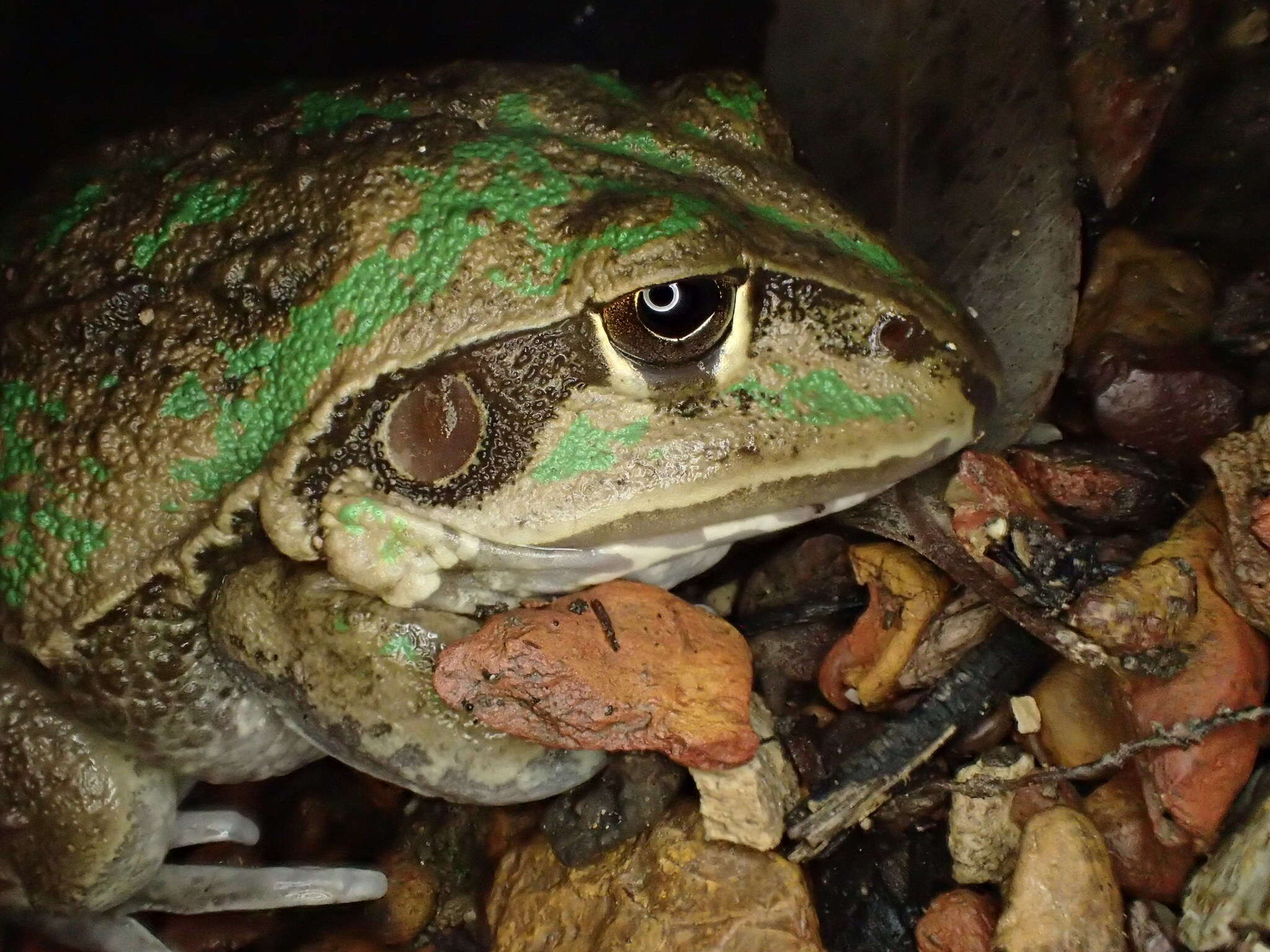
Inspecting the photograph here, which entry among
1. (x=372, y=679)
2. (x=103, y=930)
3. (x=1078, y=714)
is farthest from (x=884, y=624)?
(x=103, y=930)

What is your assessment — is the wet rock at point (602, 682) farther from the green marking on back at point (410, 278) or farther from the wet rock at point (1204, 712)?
the wet rock at point (1204, 712)

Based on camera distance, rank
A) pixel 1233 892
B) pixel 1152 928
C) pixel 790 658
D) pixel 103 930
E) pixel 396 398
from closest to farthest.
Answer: pixel 1233 892 < pixel 1152 928 < pixel 396 398 < pixel 790 658 < pixel 103 930

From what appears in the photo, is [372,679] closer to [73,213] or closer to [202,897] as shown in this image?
[202,897]

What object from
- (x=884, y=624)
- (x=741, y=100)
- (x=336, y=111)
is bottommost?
(x=884, y=624)

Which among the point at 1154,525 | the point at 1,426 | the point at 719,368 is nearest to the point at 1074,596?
the point at 1154,525

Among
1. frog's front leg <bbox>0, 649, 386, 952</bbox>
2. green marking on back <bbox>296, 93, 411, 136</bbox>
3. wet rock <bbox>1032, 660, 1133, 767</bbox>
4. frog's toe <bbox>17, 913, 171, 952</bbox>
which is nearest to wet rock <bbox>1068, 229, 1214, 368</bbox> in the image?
wet rock <bbox>1032, 660, 1133, 767</bbox>

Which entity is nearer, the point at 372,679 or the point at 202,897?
the point at 372,679
